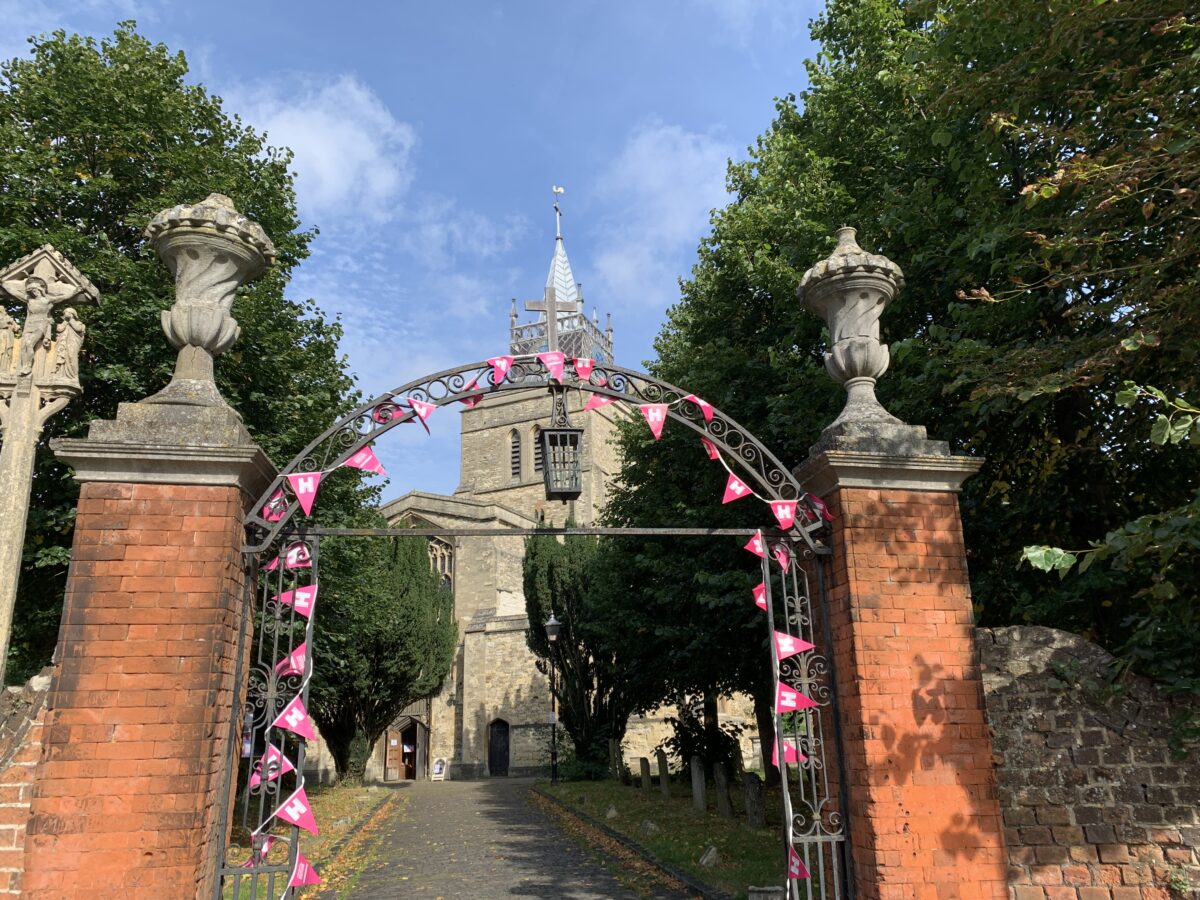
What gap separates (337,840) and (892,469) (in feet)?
39.5

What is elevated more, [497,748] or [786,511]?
[786,511]

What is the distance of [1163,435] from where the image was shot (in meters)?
4.11

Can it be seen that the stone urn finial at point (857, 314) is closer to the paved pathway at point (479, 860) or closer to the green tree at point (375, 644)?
the paved pathway at point (479, 860)

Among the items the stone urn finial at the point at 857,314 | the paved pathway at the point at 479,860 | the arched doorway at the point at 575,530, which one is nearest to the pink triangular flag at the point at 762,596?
the arched doorway at the point at 575,530

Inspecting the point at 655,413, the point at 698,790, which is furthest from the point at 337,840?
the point at 655,413

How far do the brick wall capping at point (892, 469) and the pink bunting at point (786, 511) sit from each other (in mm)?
254

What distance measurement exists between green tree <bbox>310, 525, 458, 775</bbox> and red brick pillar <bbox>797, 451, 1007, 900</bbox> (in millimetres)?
10422

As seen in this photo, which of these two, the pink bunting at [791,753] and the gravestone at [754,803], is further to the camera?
the gravestone at [754,803]

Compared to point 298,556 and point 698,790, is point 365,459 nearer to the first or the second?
point 298,556

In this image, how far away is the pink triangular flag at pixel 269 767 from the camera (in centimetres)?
480

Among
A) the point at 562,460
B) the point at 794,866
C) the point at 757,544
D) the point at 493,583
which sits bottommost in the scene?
the point at 794,866

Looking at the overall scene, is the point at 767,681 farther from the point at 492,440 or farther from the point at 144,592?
the point at 492,440

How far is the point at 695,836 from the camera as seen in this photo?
1242 cm

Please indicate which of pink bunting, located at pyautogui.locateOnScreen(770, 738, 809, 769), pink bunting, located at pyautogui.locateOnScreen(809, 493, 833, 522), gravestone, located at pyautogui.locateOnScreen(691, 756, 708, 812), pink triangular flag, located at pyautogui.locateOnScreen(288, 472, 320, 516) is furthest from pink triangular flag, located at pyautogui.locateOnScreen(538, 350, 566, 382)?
gravestone, located at pyautogui.locateOnScreen(691, 756, 708, 812)
